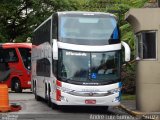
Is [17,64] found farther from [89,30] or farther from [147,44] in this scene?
[147,44]

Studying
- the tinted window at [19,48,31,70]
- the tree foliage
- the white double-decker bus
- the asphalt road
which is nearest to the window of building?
the white double-decker bus

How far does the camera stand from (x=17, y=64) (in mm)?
36469

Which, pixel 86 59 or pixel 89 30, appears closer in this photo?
pixel 86 59

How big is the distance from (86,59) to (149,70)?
244 cm

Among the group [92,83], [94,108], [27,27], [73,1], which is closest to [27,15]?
[27,27]

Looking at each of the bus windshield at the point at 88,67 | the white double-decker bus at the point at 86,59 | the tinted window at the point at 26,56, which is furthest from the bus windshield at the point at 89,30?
the tinted window at the point at 26,56

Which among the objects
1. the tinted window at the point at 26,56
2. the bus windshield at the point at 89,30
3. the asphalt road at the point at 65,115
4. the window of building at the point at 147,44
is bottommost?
the asphalt road at the point at 65,115

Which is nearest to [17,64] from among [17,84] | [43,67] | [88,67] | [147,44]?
[17,84]

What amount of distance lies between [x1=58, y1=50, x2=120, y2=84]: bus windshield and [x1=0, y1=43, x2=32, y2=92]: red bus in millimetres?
16314

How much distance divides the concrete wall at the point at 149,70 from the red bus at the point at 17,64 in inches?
668

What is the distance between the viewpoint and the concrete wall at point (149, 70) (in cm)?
2014

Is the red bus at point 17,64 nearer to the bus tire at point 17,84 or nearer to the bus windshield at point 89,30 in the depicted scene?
the bus tire at point 17,84

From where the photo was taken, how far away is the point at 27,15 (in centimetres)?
5006

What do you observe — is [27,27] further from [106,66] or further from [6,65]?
[106,66]
